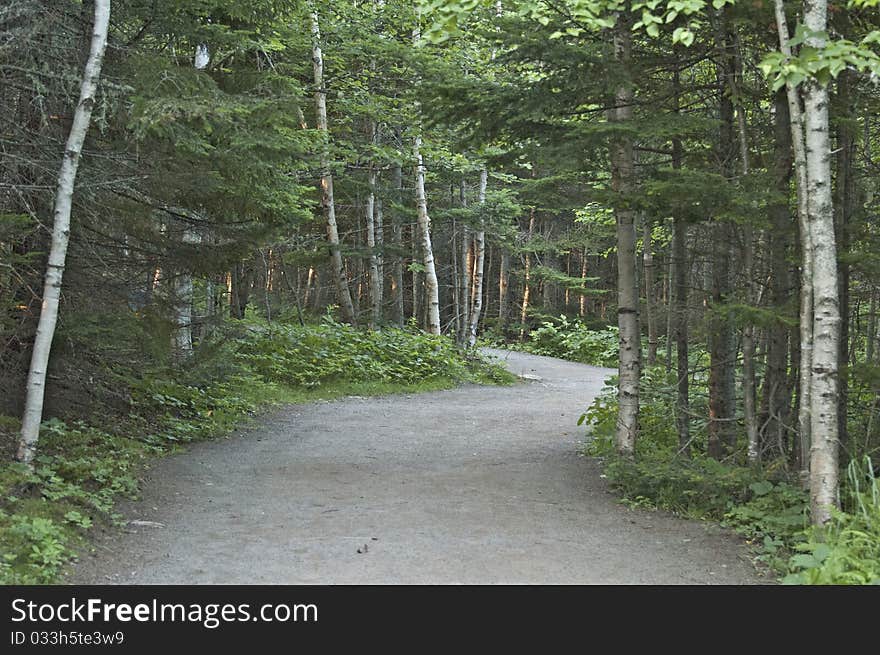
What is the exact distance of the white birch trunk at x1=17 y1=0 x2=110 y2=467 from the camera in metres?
7.77

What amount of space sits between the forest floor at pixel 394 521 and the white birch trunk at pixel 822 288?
106 cm

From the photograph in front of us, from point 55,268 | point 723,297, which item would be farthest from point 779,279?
point 55,268

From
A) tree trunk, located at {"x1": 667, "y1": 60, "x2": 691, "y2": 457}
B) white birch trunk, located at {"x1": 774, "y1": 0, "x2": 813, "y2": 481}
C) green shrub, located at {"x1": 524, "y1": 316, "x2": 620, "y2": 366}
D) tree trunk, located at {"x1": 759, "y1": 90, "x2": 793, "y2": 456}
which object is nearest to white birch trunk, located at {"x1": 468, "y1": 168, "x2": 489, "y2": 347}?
green shrub, located at {"x1": 524, "y1": 316, "x2": 620, "y2": 366}

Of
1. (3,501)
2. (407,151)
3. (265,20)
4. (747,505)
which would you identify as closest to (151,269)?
(265,20)

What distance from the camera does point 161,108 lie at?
8633mm

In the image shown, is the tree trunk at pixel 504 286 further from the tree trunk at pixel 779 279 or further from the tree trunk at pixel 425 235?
the tree trunk at pixel 779 279

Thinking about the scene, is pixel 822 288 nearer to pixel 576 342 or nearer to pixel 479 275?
pixel 479 275

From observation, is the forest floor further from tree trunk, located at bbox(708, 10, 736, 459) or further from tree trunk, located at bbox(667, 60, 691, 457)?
tree trunk, located at bbox(708, 10, 736, 459)

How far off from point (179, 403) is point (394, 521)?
633cm

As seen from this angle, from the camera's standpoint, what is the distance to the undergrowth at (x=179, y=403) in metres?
6.49

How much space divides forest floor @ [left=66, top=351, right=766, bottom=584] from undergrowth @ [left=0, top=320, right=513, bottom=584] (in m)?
0.32

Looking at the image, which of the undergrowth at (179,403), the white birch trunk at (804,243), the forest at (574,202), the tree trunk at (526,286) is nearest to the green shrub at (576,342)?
A: the tree trunk at (526,286)

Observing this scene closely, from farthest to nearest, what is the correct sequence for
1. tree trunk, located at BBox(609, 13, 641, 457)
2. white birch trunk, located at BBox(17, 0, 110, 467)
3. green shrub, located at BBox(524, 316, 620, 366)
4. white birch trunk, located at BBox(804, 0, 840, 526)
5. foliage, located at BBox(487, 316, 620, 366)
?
foliage, located at BBox(487, 316, 620, 366) → green shrub, located at BBox(524, 316, 620, 366) → tree trunk, located at BBox(609, 13, 641, 457) → white birch trunk, located at BBox(17, 0, 110, 467) → white birch trunk, located at BBox(804, 0, 840, 526)

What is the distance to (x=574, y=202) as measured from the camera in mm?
10797
